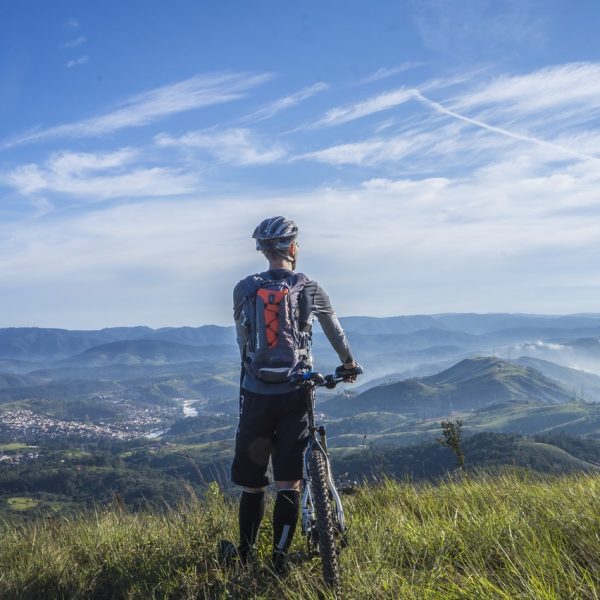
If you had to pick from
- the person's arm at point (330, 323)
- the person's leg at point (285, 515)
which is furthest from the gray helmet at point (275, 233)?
the person's leg at point (285, 515)

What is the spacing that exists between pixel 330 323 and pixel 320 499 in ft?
4.99

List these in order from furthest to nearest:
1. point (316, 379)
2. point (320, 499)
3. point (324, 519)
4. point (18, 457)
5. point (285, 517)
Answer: point (18, 457), point (285, 517), point (316, 379), point (320, 499), point (324, 519)

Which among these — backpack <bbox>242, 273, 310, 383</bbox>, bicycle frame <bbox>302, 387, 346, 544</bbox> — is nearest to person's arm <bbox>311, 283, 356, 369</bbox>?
backpack <bbox>242, 273, 310, 383</bbox>

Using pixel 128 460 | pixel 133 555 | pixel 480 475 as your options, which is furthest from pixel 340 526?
pixel 128 460

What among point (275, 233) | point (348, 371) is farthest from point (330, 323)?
point (275, 233)

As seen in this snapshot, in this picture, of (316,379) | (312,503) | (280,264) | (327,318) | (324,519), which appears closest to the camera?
(324,519)

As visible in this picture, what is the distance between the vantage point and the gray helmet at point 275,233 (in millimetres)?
5254

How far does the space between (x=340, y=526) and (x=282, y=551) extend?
54 cm

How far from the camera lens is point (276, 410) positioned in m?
4.92

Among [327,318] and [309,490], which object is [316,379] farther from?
[309,490]

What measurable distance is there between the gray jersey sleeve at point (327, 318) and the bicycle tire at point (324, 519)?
948mm

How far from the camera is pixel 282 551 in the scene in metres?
4.70

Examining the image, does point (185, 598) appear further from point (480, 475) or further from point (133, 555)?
point (480, 475)

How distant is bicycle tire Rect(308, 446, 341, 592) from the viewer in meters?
4.00
